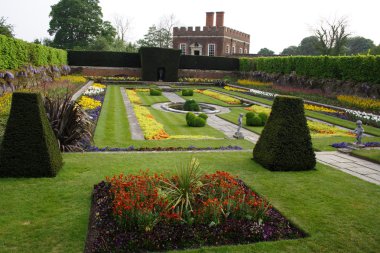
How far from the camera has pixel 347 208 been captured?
509cm

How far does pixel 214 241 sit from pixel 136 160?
3542mm

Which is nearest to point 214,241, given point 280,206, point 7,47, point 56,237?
point 280,206

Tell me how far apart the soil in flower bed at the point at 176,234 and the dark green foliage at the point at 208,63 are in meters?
34.4

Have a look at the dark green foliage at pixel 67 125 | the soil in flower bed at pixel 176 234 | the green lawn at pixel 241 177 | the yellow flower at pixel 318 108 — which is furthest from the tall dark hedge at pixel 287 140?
the yellow flower at pixel 318 108

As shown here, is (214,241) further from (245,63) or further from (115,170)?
(245,63)

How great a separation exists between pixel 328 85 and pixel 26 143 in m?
19.9

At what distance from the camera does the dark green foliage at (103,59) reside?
34.6 meters

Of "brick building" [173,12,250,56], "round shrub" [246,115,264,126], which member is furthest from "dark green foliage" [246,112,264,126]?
"brick building" [173,12,250,56]

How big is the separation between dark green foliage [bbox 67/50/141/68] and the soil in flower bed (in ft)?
108

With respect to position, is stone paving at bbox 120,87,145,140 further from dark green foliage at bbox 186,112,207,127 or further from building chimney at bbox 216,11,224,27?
building chimney at bbox 216,11,224,27

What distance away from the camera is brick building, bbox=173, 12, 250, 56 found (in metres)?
50.1

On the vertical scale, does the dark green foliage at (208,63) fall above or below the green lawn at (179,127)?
above

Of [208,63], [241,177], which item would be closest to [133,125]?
[241,177]

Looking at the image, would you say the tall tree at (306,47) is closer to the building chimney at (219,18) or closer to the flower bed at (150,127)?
the building chimney at (219,18)
